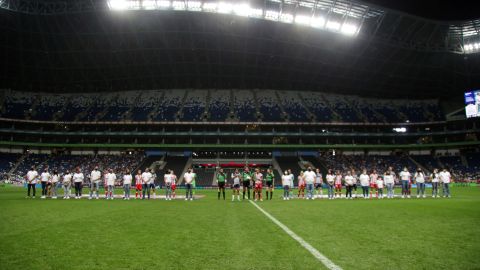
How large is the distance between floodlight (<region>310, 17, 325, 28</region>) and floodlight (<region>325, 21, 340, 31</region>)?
0.72 metres

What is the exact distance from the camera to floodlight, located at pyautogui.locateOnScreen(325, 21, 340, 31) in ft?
145

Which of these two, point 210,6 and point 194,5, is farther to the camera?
point 210,6

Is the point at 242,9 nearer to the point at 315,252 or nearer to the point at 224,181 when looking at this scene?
the point at 224,181

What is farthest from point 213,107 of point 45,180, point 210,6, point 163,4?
point 45,180

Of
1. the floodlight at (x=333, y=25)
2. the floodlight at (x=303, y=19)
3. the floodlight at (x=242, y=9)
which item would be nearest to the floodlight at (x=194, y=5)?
the floodlight at (x=242, y=9)

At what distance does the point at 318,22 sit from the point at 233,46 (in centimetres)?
1362

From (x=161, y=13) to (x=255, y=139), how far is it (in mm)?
29743

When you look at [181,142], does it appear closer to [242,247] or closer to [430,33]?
[430,33]

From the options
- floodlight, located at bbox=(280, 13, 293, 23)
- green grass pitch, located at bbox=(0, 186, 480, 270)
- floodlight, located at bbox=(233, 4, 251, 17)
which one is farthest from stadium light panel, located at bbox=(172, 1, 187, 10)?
green grass pitch, located at bbox=(0, 186, 480, 270)

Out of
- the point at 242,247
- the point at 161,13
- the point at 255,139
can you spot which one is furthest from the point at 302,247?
the point at 255,139

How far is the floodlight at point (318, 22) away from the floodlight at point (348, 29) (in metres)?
2.95

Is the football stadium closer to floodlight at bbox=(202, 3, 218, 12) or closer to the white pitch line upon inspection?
floodlight at bbox=(202, 3, 218, 12)

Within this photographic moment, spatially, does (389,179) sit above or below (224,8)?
below

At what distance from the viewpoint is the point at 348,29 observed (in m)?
44.5
